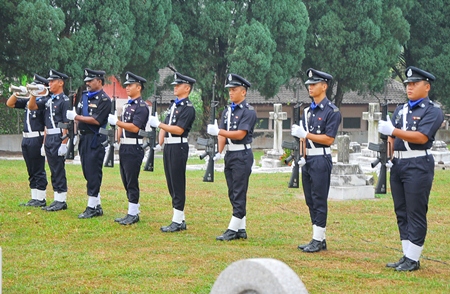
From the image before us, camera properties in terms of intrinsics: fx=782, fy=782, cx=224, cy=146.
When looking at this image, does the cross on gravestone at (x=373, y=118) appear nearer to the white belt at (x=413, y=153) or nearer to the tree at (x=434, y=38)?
the tree at (x=434, y=38)

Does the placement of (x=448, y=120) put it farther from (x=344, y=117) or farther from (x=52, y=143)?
(x=52, y=143)

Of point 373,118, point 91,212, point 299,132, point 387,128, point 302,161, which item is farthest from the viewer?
point 373,118

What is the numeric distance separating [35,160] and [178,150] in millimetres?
3108

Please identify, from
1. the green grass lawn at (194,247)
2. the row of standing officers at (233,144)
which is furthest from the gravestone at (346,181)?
the row of standing officers at (233,144)

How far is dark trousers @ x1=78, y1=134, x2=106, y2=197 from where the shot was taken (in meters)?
11.7

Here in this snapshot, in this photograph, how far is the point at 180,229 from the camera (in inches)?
426

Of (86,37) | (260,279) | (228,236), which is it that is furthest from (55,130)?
(86,37)

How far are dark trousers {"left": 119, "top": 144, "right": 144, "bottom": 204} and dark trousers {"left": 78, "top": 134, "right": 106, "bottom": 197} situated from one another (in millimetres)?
575

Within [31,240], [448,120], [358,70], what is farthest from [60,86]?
[448,120]

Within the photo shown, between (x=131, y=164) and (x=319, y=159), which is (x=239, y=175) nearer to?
(x=319, y=159)

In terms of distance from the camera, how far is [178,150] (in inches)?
420

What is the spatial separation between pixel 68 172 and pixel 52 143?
9227 mm

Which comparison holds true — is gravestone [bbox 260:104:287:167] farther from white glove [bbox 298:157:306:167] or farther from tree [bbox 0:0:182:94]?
white glove [bbox 298:157:306:167]

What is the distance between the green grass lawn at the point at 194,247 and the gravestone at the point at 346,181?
429 mm
